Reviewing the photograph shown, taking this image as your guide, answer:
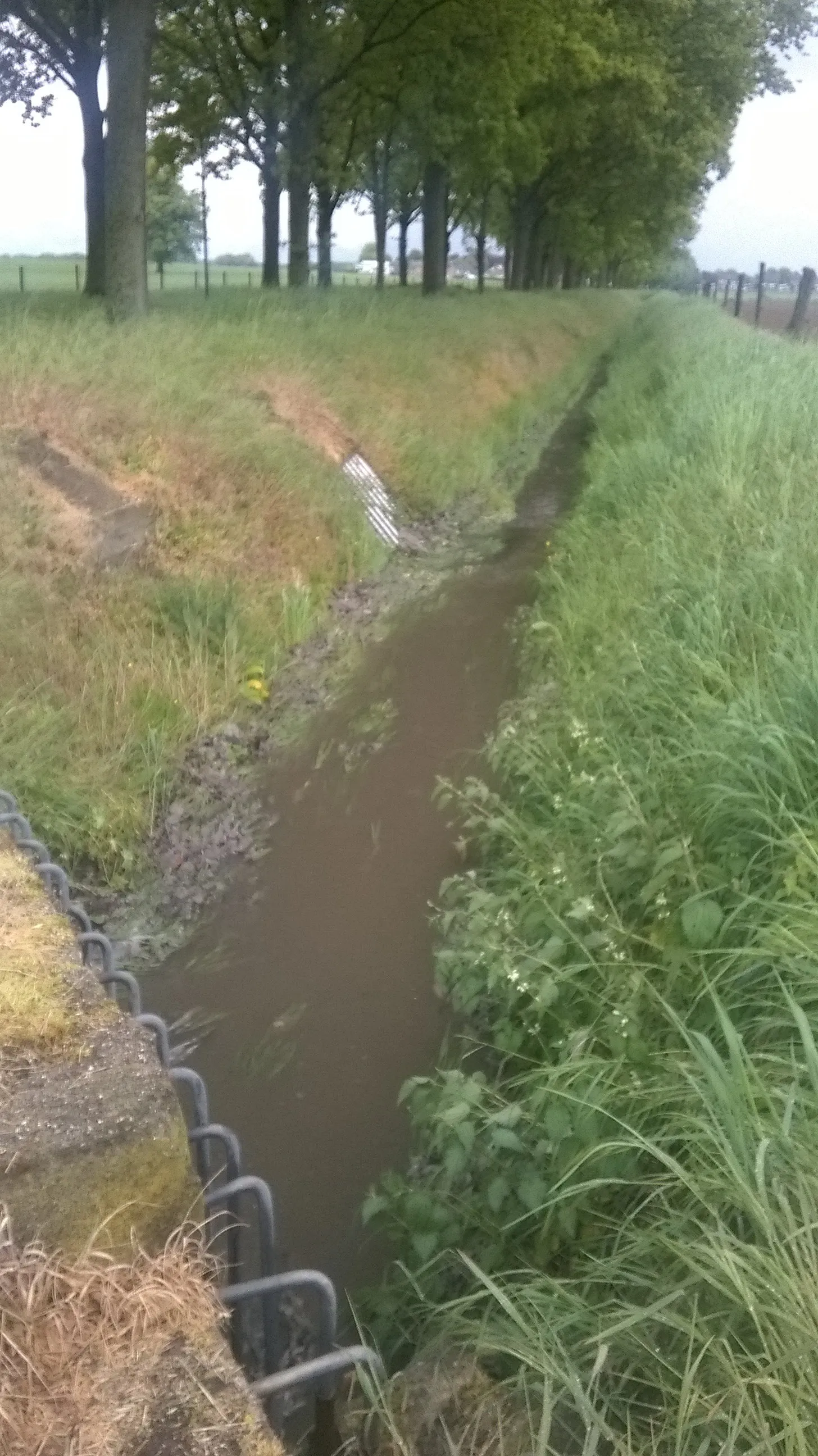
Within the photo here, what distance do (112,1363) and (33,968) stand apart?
3.30 ft

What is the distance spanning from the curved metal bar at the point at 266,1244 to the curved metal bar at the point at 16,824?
1635 mm

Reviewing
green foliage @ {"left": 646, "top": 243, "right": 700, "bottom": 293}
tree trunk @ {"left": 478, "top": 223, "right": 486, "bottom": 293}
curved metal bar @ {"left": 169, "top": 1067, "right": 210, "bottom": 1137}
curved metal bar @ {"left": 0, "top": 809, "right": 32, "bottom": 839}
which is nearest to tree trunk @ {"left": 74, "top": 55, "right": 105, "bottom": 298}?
curved metal bar @ {"left": 0, "top": 809, "right": 32, "bottom": 839}

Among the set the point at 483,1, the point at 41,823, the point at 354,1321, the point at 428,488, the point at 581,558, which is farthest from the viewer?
the point at 483,1

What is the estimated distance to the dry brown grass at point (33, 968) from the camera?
8.84 ft

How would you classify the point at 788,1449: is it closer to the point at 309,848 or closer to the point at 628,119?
the point at 309,848

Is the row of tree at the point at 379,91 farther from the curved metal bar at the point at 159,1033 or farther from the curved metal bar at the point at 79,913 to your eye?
the curved metal bar at the point at 159,1033

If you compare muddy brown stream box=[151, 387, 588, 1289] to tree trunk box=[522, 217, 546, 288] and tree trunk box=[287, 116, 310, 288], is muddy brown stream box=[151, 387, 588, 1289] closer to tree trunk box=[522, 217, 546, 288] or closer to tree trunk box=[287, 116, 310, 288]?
tree trunk box=[287, 116, 310, 288]

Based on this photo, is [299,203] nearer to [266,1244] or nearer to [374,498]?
[374,498]

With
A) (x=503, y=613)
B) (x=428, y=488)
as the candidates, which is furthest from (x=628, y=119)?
(x=503, y=613)

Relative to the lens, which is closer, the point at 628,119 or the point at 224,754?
the point at 224,754

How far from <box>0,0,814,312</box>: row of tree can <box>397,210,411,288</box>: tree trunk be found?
385 cm

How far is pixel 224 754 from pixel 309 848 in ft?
3.31

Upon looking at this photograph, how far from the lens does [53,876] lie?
404 cm

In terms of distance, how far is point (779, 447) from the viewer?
26.2 feet
